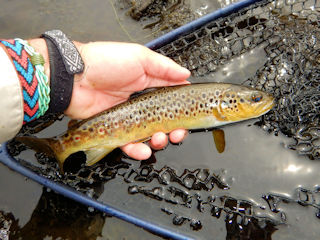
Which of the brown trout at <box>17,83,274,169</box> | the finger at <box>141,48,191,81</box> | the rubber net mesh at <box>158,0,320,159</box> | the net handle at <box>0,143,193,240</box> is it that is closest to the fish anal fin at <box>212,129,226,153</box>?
the brown trout at <box>17,83,274,169</box>

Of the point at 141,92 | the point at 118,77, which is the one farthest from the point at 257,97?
the point at 118,77

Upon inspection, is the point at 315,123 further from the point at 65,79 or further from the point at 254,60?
the point at 65,79

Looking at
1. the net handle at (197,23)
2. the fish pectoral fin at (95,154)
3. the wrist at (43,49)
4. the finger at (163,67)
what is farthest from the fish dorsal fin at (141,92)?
the wrist at (43,49)

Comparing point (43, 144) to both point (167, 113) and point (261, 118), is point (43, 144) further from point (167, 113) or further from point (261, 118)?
point (261, 118)

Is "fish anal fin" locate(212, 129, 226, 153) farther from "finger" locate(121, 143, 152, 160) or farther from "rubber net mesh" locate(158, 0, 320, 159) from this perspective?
"finger" locate(121, 143, 152, 160)

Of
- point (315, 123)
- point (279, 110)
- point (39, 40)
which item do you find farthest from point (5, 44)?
point (315, 123)

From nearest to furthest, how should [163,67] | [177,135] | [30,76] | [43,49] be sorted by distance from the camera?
[30,76] < [43,49] < [163,67] < [177,135]
